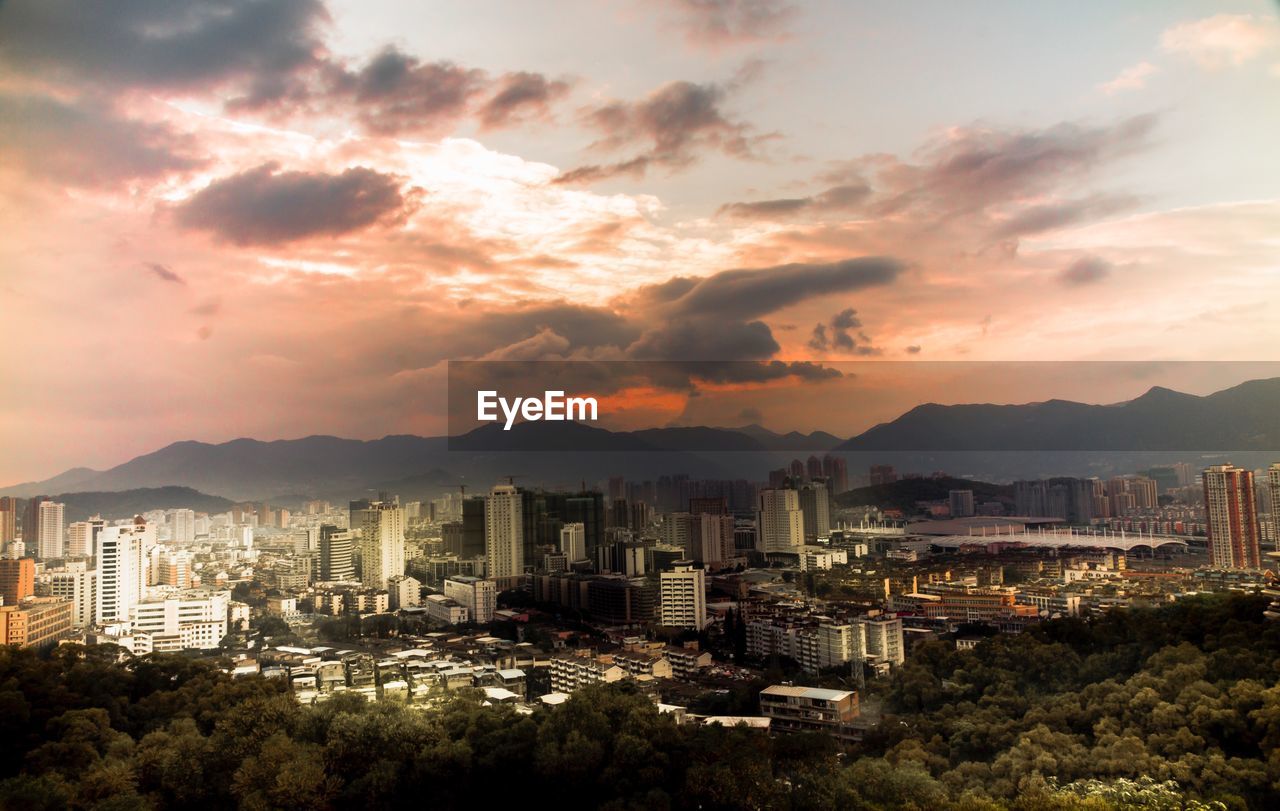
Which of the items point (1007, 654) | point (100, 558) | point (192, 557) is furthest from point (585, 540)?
point (1007, 654)

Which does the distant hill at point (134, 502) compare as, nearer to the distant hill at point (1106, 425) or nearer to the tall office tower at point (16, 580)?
the tall office tower at point (16, 580)

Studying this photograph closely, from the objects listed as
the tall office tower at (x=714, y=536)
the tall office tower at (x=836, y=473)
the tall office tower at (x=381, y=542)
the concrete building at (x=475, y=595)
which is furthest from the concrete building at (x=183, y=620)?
the tall office tower at (x=836, y=473)

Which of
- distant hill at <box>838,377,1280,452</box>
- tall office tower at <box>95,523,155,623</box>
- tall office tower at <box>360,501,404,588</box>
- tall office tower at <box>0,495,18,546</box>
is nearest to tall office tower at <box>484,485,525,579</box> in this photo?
tall office tower at <box>360,501,404,588</box>

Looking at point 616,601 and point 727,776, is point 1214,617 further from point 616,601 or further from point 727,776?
point 616,601

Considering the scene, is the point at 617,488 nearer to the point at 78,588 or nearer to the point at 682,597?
the point at 682,597

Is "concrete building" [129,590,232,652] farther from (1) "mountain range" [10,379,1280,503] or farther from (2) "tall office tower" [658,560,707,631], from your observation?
(2) "tall office tower" [658,560,707,631]

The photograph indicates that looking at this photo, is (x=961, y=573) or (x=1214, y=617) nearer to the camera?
(x=1214, y=617)
